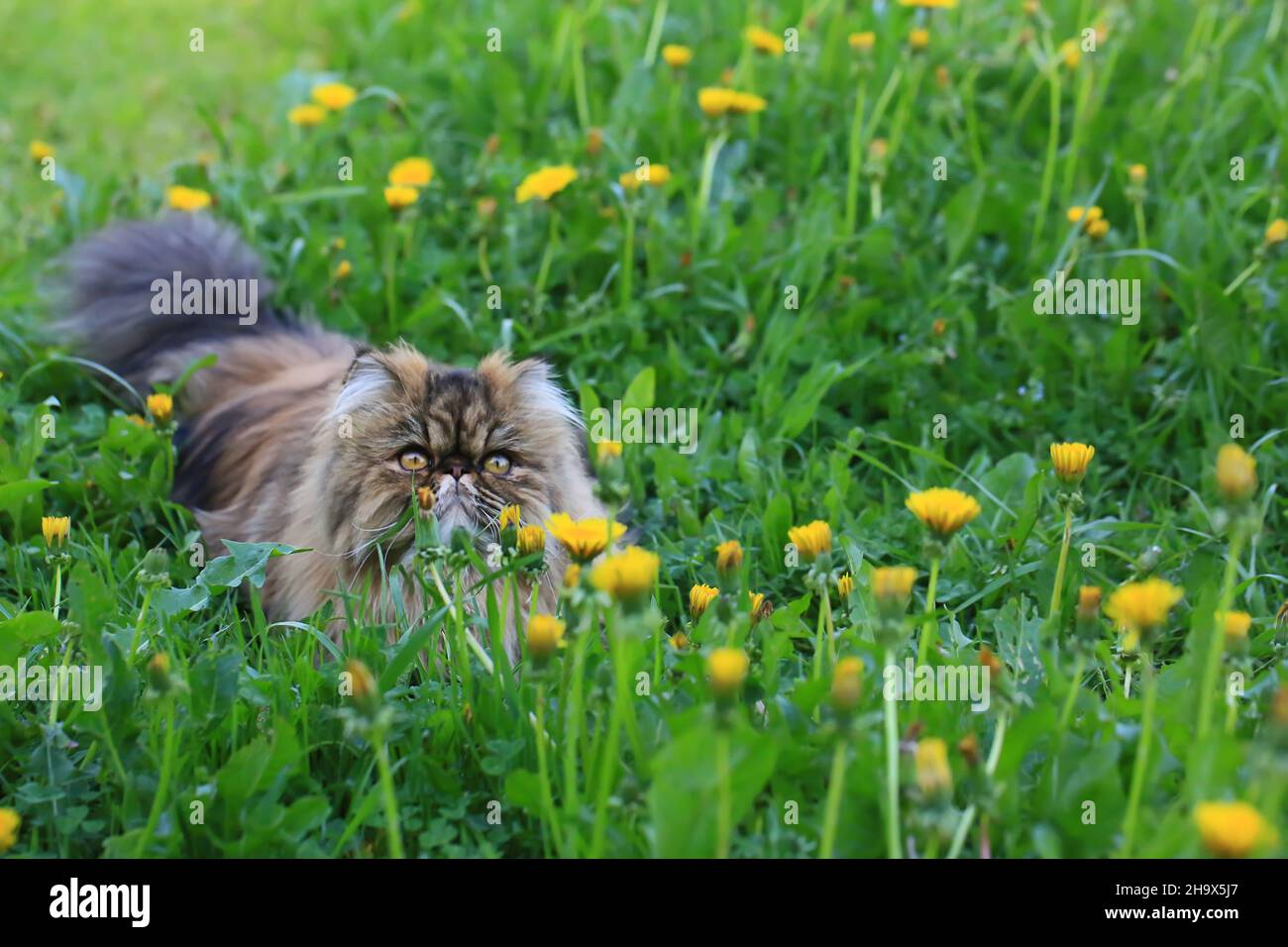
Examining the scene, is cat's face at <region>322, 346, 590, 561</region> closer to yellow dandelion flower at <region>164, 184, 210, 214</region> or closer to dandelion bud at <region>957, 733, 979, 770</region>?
dandelion bud at <region>957, 733, 979, 770</region>

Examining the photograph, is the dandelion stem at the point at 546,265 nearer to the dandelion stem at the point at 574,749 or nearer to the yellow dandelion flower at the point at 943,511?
the dandelion stem at the point at 574,749

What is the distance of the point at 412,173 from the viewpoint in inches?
189

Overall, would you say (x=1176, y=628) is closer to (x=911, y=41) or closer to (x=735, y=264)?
(x=735, y=264)

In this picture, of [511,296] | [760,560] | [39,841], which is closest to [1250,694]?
[760,560]

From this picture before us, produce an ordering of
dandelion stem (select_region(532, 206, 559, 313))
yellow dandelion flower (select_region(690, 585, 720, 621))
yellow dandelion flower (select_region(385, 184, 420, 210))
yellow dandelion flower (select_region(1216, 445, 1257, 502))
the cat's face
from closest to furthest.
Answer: yellow dandelion flower (select_region(1216, 445, 1257, 502))
yellow dandelion flower (select_region(690, 585, 720, 621))
the cat's face
yellow dandelion flower (select_region(385, 184, 420, 210))
dandelion stem (select_region(532, 206, 559, 313))

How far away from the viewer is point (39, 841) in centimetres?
256

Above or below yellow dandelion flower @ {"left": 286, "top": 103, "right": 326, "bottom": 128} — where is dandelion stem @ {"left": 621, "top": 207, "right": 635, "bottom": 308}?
Answer: below

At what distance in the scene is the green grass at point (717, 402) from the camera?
2.41 meters

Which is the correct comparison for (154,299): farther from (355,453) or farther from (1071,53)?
(1071,53)

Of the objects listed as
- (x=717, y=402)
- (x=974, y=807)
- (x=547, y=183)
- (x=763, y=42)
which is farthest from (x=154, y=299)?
(x=974, y=807)

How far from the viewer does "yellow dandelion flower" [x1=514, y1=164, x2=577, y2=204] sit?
449cm

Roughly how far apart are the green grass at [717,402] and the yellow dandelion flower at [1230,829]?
0.13 meters

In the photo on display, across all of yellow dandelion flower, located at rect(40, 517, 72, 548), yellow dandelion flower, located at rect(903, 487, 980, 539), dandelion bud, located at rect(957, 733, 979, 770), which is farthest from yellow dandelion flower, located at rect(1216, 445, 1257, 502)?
yellow dandelion flower, located at rect(40, 517, 72, 548)

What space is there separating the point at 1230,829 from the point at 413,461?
84.1 inches
